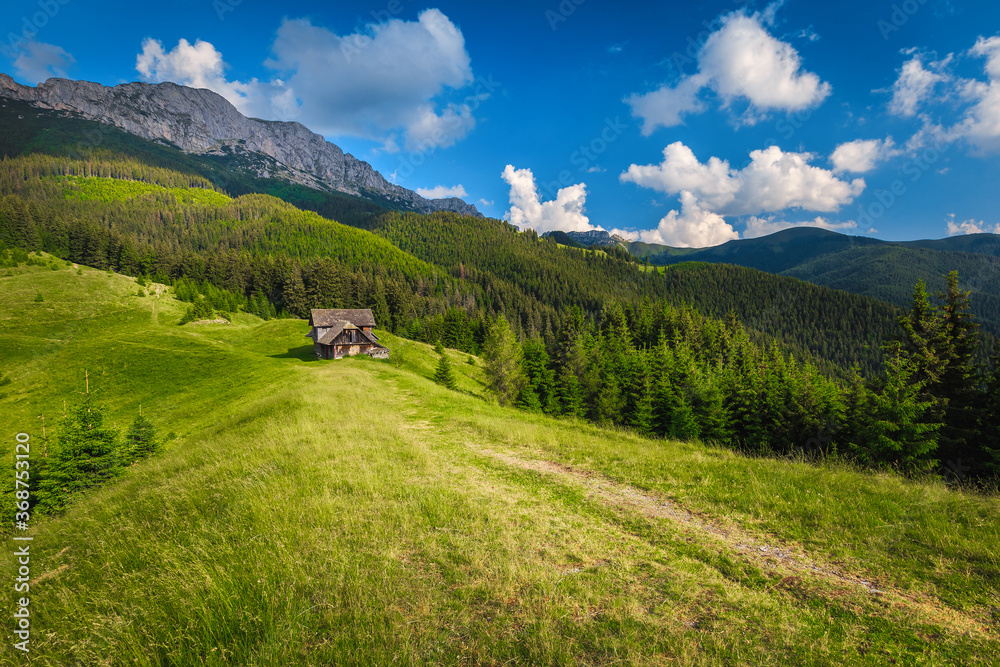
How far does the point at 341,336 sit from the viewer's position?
5525 cm

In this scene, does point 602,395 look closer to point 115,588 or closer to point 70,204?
point 115,588

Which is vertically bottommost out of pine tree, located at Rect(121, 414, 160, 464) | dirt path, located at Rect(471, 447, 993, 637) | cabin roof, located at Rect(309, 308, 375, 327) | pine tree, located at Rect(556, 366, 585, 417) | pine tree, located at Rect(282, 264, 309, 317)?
pine tree, located at Rect(556, 366, 585, 417)

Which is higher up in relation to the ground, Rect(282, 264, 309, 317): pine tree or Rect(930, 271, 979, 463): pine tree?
Rect(282, 264, 309, 317): pine tree

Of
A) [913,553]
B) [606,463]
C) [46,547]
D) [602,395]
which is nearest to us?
[913,553]

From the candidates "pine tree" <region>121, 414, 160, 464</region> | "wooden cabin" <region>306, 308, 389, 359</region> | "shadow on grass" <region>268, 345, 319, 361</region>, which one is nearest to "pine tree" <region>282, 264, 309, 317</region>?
"wooden cabin" <region>306, 308, 389, 359</region>

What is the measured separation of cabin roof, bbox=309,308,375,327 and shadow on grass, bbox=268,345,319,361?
4387mm

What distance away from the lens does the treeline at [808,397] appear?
21234 mm

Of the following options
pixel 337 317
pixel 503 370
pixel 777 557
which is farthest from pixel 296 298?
pixel 777 557

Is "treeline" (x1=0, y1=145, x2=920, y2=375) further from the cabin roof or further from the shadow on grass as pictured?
the shadow on grass

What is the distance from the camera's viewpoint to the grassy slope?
436 cm

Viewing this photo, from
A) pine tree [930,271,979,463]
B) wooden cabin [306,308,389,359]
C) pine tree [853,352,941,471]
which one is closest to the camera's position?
pine tree [853,352,941,471]

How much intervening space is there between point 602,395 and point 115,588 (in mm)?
40113

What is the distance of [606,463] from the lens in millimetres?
13273

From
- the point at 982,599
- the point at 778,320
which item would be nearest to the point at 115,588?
the point at 982,599
